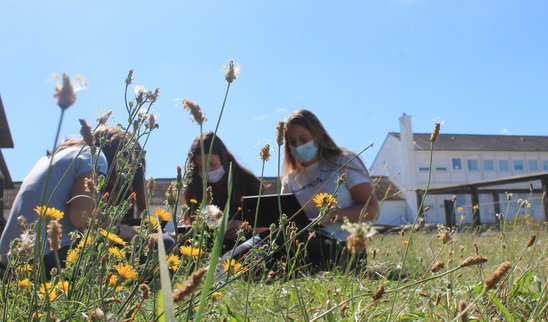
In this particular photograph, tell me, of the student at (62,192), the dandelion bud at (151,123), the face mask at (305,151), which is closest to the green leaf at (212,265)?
the dandelion bud at (151,123)

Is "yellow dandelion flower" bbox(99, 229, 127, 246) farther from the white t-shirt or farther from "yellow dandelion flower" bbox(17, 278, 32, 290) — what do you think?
the white t-shirt

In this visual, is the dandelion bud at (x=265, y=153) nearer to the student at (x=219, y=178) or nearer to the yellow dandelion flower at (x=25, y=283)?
the yellow dandelion flower at (x=25, y=283)

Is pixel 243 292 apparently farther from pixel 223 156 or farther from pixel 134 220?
pixel 223 156

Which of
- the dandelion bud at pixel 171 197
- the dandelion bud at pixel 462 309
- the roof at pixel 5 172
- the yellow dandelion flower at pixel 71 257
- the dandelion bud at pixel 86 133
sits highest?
the roof at pixel 5 172

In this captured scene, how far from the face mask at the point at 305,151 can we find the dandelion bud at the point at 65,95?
3.08 metres

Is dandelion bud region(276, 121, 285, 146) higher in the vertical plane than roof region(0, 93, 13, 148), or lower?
lower

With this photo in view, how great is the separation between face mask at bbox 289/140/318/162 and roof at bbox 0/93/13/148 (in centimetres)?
592

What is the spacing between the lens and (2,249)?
2.45 meters

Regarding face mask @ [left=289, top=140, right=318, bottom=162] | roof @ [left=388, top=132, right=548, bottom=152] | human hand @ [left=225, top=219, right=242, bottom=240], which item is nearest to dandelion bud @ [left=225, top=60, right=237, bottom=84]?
human hand @ [left=225, top=219, right=242, bottom=240]

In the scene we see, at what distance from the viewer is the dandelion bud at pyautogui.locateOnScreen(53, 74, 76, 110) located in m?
0.52

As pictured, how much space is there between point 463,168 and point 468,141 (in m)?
2.83

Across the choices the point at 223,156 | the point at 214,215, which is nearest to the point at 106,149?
the point at 223,156

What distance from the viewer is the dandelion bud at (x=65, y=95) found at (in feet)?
1.70

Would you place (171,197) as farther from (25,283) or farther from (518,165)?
(518,165)
